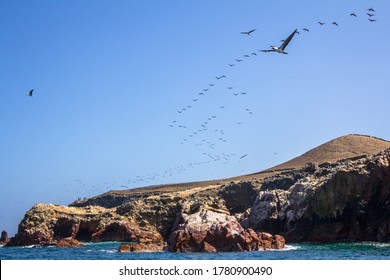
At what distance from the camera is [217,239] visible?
2530 inches

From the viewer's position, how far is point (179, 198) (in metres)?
133

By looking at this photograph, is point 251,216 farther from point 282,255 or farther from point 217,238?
point 282,255

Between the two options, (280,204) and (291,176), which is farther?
(291,176)

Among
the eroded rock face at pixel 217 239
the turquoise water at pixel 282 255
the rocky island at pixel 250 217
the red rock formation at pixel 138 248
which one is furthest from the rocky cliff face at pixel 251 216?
the turquoise water at pixel 282 255

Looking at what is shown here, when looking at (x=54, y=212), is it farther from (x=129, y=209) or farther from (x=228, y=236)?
(x=228, y=236)

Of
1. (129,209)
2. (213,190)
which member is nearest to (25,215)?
(129,209)

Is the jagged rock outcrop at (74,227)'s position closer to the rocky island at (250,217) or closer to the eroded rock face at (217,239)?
the rocky island at (250,217)

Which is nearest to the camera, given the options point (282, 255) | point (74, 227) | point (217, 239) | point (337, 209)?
point (282, 255)

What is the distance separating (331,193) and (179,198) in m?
54.5

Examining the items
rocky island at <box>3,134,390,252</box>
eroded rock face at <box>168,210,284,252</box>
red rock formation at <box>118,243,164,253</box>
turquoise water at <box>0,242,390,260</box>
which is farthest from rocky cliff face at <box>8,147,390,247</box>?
turquoise water at <box>0,242,390,260</box>

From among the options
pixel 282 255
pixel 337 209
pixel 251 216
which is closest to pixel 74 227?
pixel 251 216

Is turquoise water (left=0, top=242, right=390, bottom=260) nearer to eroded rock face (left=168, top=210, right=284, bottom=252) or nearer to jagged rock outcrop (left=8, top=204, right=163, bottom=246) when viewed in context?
eroded rock face (left=168, top=210, right=284, bottom=252)

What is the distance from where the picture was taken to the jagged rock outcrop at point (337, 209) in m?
77.1

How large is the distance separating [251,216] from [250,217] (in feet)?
1.52
